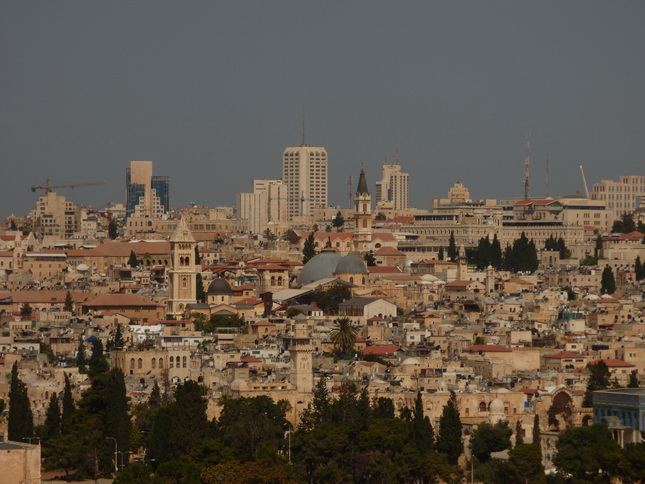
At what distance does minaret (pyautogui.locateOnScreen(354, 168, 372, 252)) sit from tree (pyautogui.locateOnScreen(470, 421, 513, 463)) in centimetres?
5745

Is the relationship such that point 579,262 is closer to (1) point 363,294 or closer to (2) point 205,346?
(1) point 363,294

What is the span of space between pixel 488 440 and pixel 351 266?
40.1m

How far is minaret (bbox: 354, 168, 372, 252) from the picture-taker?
114312 mm

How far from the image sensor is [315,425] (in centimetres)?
5638

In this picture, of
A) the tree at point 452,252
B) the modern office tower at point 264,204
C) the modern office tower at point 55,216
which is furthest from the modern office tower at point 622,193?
the tree at point 452,252

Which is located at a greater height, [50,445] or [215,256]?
[215,256]

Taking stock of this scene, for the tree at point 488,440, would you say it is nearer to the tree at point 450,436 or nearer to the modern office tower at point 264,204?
the tree at point 450,436

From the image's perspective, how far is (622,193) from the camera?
586ft

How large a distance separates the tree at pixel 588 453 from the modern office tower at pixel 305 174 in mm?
139266

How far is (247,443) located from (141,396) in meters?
9.62

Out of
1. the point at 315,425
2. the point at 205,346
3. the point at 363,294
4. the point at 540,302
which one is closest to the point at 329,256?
the point at 363,294

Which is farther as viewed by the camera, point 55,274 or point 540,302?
point 55,274

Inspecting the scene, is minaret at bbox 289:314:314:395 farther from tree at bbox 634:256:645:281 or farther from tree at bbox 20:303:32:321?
tree at bbox 634:256:645:281

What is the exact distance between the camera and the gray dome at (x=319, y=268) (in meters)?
97.6
